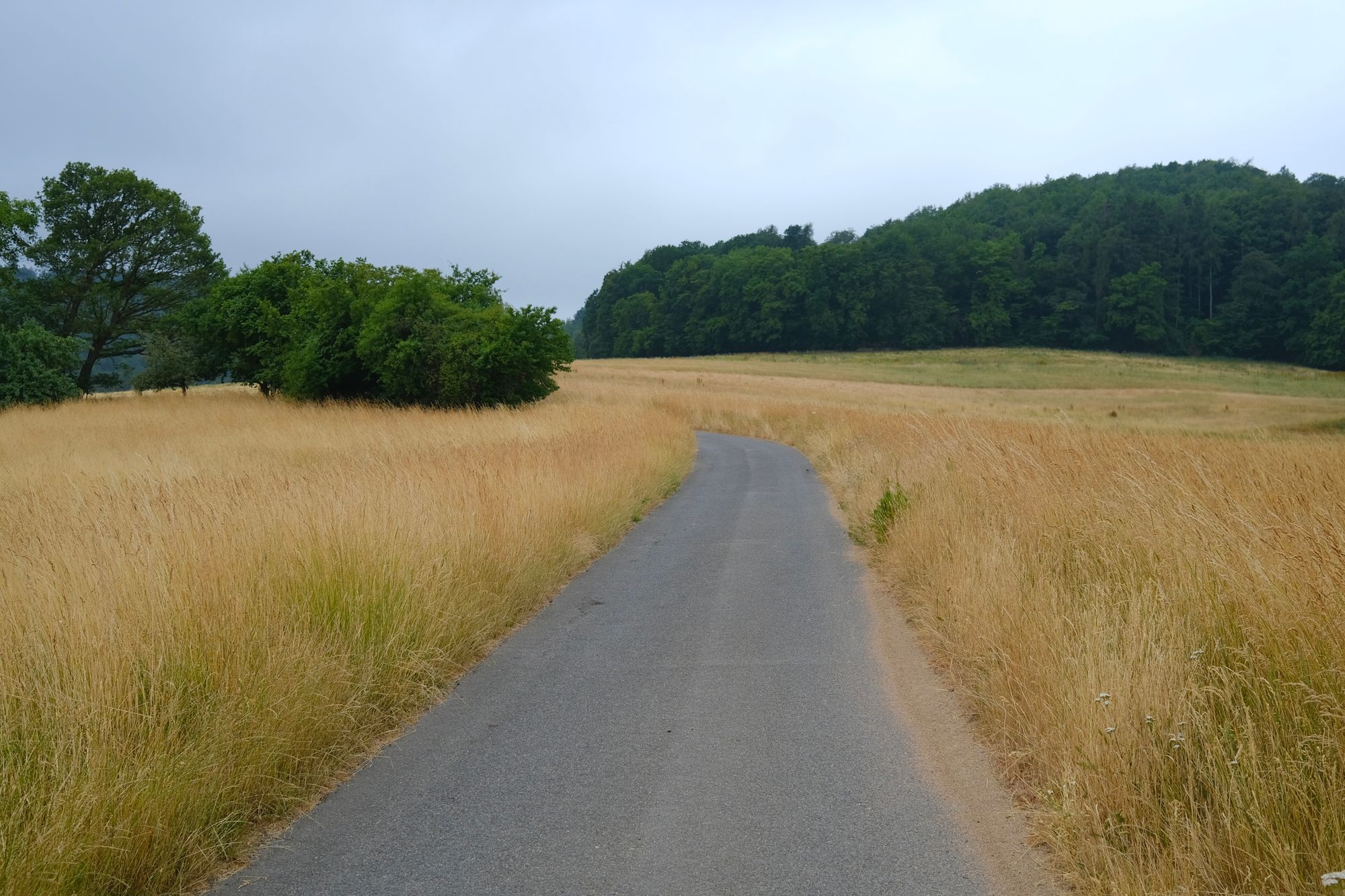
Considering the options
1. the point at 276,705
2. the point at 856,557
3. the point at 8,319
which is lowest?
the point at 856,557

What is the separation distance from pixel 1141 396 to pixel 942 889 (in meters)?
56.1

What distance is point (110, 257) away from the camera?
146 feet

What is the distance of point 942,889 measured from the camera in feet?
11.0

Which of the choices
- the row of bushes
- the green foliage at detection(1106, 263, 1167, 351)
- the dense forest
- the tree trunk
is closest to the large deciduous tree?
the tree trunk

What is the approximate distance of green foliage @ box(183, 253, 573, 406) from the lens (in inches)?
1154

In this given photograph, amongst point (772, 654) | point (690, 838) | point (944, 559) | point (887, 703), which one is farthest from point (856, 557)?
point (690, 838)

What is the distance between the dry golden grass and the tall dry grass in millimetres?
Answer: 3727

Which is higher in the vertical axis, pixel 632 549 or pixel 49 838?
pixel 49 838

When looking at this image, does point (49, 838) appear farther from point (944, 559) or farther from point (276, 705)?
point (944, 559)

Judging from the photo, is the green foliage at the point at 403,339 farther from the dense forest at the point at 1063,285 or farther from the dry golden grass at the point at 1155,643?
the dense forest at the point at 1063,285

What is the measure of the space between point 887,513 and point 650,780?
7.17m

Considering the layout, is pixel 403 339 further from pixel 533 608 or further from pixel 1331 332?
pixel 1331 332

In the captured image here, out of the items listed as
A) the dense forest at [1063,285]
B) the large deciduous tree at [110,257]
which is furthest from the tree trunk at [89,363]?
the dense forest at [1063,285]

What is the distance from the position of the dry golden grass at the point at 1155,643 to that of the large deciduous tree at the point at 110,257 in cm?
4552
